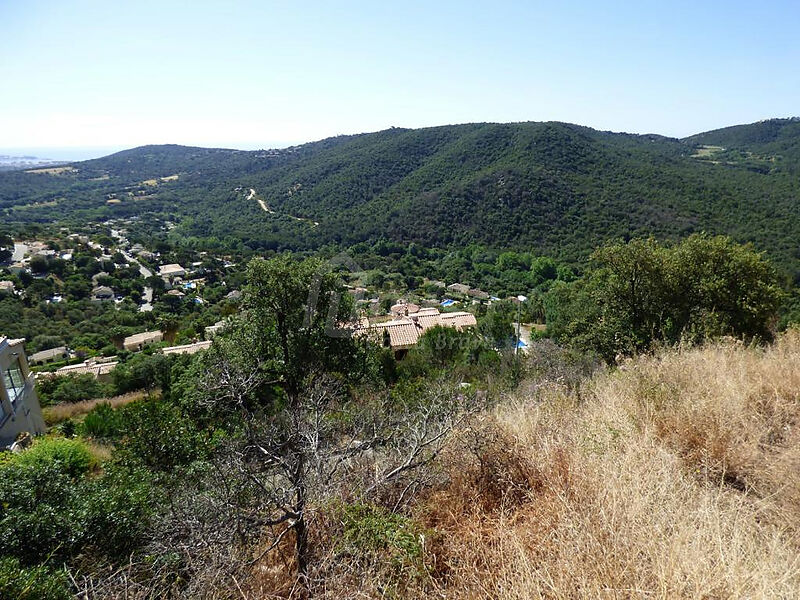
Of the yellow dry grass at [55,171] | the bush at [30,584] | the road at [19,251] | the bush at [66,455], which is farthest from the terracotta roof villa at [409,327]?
the yellow dry grass at [55,171]

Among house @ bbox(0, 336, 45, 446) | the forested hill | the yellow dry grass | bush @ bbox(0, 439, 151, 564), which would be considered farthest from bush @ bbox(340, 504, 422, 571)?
the yellow dry grass

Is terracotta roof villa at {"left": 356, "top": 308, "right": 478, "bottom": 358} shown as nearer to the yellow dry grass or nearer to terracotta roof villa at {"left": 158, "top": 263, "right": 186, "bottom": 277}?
terracotta roof villa at {"left": 158, "top": 263, "right": 186, "bottom": 277}

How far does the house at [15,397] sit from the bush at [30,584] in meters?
7.59

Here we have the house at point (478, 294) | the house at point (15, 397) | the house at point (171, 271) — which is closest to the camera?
the house at point (15, 397)

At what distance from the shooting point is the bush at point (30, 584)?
2.20 metres

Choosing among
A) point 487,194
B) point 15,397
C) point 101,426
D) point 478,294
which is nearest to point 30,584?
point 101,426

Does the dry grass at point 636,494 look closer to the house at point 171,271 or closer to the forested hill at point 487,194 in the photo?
the forested hill at point 487,194

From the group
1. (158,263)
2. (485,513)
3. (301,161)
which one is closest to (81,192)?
(301,161)

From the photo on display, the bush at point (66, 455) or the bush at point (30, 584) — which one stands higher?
the bush at point (30, 584)

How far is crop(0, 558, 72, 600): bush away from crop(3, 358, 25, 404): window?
7.93 meters

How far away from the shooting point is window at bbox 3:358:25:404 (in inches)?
328

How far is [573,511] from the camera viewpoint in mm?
2158

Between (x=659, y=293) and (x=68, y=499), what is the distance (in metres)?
10.3

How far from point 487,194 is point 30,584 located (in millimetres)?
60771
